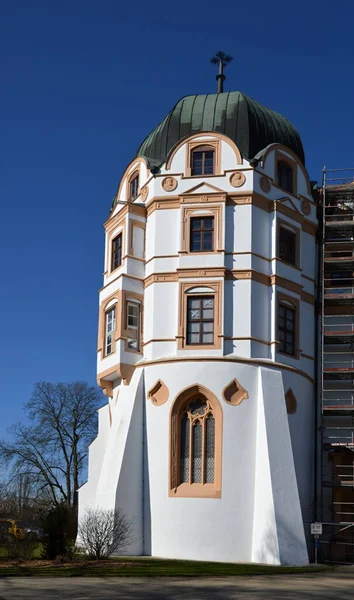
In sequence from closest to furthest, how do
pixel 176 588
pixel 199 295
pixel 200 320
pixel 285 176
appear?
pixel 176 588 < pixel 200 320 < pixel 199 295 < pixel 285 176

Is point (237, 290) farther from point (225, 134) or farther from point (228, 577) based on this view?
point (228, 577)

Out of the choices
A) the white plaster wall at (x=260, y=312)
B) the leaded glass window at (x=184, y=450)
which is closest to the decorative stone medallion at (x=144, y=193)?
the white plaster wall at (x=260, y=312)

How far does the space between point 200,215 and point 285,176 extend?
172 inches

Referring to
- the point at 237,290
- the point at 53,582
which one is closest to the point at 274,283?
the point at 237,290

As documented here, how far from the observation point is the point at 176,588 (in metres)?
26.1

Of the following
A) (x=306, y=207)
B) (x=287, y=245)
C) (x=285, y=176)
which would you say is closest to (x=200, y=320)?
(x=287, y=245)

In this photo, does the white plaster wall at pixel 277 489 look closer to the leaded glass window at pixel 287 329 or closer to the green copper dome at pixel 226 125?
the leaded glass window at pixel 287 329

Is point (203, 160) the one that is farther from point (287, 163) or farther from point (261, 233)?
point (261, 233)

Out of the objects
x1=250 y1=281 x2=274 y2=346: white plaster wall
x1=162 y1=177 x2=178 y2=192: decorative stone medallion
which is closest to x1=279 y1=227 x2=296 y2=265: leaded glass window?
x1=250 y1=281 x2=274 y2=346: white plaster wall

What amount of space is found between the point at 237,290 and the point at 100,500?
9.18 metres

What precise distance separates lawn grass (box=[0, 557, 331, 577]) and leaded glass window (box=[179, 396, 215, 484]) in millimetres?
3378

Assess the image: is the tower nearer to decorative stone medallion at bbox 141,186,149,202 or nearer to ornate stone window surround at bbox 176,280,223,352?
ornate stone window surround at bbox 176,280,223,352

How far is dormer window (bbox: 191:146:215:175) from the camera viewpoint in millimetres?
38875

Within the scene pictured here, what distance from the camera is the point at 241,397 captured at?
35812mm
